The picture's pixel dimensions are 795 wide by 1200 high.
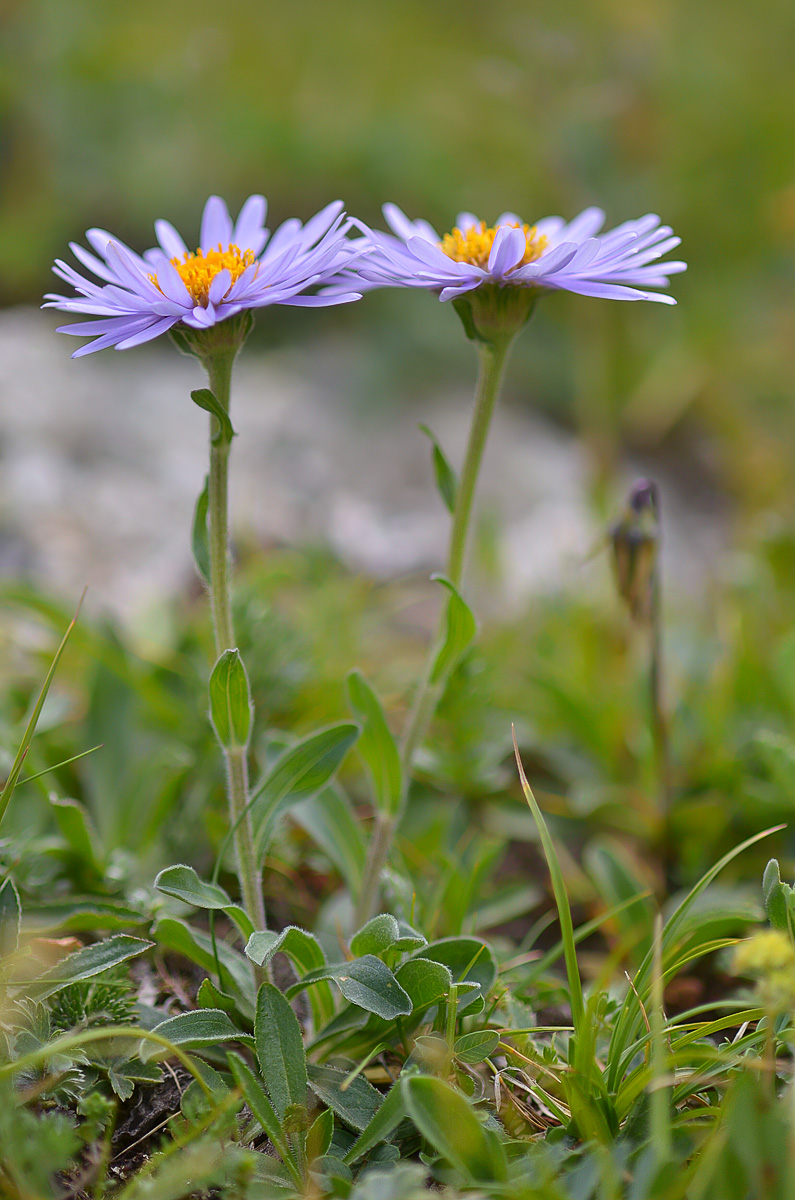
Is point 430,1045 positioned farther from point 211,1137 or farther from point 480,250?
point 480,250

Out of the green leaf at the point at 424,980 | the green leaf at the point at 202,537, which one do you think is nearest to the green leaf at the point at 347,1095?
the green leaf at the point at 424,980

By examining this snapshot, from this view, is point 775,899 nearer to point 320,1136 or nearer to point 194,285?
point 320,1136

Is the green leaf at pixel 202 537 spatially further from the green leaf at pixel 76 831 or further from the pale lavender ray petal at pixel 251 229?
the green leaf at pixel 76 831

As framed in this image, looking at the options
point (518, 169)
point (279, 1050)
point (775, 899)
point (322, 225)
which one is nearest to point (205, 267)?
point (322, 225)

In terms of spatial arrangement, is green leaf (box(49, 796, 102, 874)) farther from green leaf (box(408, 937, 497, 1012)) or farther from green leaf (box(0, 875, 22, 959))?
green leaf (box(408, 937, 497, 1012))

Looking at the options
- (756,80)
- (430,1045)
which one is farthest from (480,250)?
(756,80)
